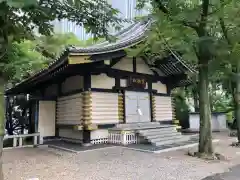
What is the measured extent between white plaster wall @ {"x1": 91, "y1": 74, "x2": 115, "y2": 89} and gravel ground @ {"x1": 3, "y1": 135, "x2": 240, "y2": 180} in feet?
9.79

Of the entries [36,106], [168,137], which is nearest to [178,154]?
[168,137]

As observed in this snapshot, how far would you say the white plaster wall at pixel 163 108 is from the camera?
1197 cm

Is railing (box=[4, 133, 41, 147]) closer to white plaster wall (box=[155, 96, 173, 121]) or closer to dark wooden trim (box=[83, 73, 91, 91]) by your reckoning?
dark wooden trim (box=[83, 73, 91, 91])

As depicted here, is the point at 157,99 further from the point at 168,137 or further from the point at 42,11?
the point at 42,11

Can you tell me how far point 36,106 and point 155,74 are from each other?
613 cm

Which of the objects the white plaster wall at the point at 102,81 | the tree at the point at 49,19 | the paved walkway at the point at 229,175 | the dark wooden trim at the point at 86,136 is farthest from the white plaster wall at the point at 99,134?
the tree at the point at 49,19

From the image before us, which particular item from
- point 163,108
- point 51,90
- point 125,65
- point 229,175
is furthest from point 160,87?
point 229,175

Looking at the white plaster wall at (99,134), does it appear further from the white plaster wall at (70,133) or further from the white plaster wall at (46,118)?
the white plaster wall at (46,118)

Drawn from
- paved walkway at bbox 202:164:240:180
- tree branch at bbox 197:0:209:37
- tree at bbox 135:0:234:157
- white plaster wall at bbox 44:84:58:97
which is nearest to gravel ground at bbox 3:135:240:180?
paved walkway at bbox 202:164:240:180

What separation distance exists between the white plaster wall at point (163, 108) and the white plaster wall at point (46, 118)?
17.2ft

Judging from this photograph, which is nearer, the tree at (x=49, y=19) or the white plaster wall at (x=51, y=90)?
the tree at (x=49, y=19)

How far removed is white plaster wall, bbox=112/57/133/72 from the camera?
10341 millimetres

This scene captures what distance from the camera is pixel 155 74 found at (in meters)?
12.0

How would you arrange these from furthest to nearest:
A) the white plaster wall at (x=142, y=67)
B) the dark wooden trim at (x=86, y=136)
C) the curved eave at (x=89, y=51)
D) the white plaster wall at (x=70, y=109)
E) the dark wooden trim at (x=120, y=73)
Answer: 1. the white plaster wall at (x=142, y=67)
2. the dark wooden trim at (x=120, y=73)
3. the white plaster wall at (x=70, y=109)
4. the dark wooden trim at (x=86, y=136)
5. the curved eave at (x=89, y=51)
